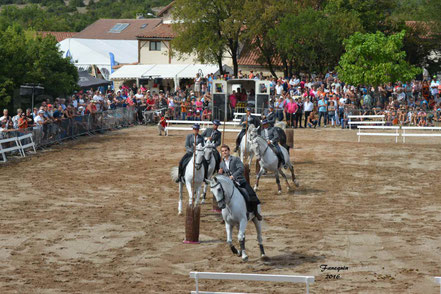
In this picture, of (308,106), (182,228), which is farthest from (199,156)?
(308,106)

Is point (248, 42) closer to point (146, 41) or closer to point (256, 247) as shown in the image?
point (146, 41)

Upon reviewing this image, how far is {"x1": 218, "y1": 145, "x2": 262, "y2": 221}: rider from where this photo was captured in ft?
47.8

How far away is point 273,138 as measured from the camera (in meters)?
22.0

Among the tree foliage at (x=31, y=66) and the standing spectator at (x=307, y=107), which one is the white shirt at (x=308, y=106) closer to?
the standing spectator at (x=307, y=107)

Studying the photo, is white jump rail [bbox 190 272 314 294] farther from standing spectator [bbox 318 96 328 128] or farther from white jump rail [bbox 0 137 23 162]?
standing spectator [bbox 318 96 328 128]

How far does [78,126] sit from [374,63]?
61.1 feet

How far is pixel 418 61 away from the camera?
61844 mm

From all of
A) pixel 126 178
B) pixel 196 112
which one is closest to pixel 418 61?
pixel 196 112

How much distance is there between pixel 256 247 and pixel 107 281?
3698 mm

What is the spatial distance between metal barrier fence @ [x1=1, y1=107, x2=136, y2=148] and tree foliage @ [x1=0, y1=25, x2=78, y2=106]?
2.34m

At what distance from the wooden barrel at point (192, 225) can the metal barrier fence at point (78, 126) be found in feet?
50.5

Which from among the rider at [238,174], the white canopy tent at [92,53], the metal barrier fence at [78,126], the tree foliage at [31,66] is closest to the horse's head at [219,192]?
the rider at [238,174]

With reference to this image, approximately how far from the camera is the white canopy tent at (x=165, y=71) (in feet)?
193

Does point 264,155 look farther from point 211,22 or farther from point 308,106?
point 211,22
